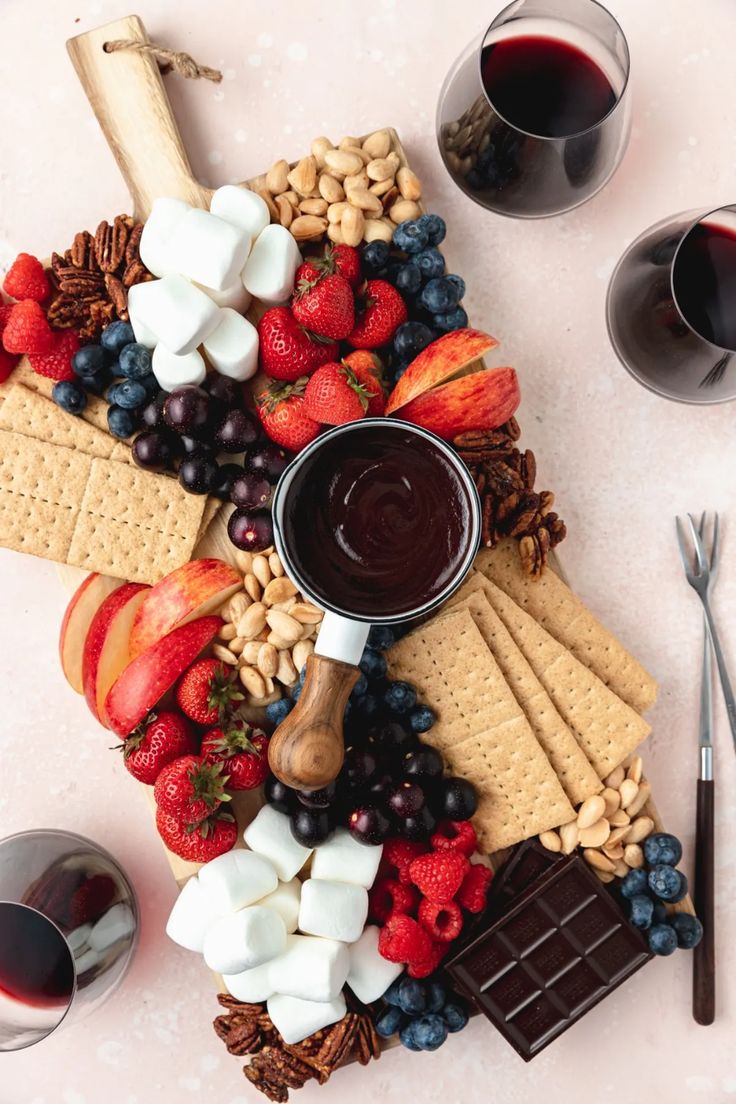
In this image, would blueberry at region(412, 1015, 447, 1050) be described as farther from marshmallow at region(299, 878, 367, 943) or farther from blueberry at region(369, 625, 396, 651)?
blueberry at region(369, 625, 396, 651)

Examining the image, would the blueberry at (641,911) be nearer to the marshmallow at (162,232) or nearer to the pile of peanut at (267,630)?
the pile of peanut at (267,630)

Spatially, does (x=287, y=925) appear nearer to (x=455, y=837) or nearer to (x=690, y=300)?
(x=455, y=837)

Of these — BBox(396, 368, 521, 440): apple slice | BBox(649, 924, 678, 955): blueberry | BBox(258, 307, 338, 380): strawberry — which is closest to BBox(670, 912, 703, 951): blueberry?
BBox(649, 924, 678, 955): blueberry

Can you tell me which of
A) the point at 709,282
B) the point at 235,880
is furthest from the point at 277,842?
the point at 709,282

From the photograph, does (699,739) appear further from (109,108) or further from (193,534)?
(109,108)

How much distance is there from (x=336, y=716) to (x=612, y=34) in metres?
1.16

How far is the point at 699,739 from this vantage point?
1681 millimetres

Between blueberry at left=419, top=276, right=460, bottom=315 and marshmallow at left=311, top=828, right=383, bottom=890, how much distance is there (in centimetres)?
89

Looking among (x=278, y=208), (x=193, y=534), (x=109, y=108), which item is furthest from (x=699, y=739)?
(x=109, y=108)

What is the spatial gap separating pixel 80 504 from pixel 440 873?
85 cm

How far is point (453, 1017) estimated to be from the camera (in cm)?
153

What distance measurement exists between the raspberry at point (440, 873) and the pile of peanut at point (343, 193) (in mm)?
1032

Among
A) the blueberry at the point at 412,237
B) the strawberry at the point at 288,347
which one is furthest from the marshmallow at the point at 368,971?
the blueberry at the point at 412,237

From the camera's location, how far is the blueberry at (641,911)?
4.97ft
